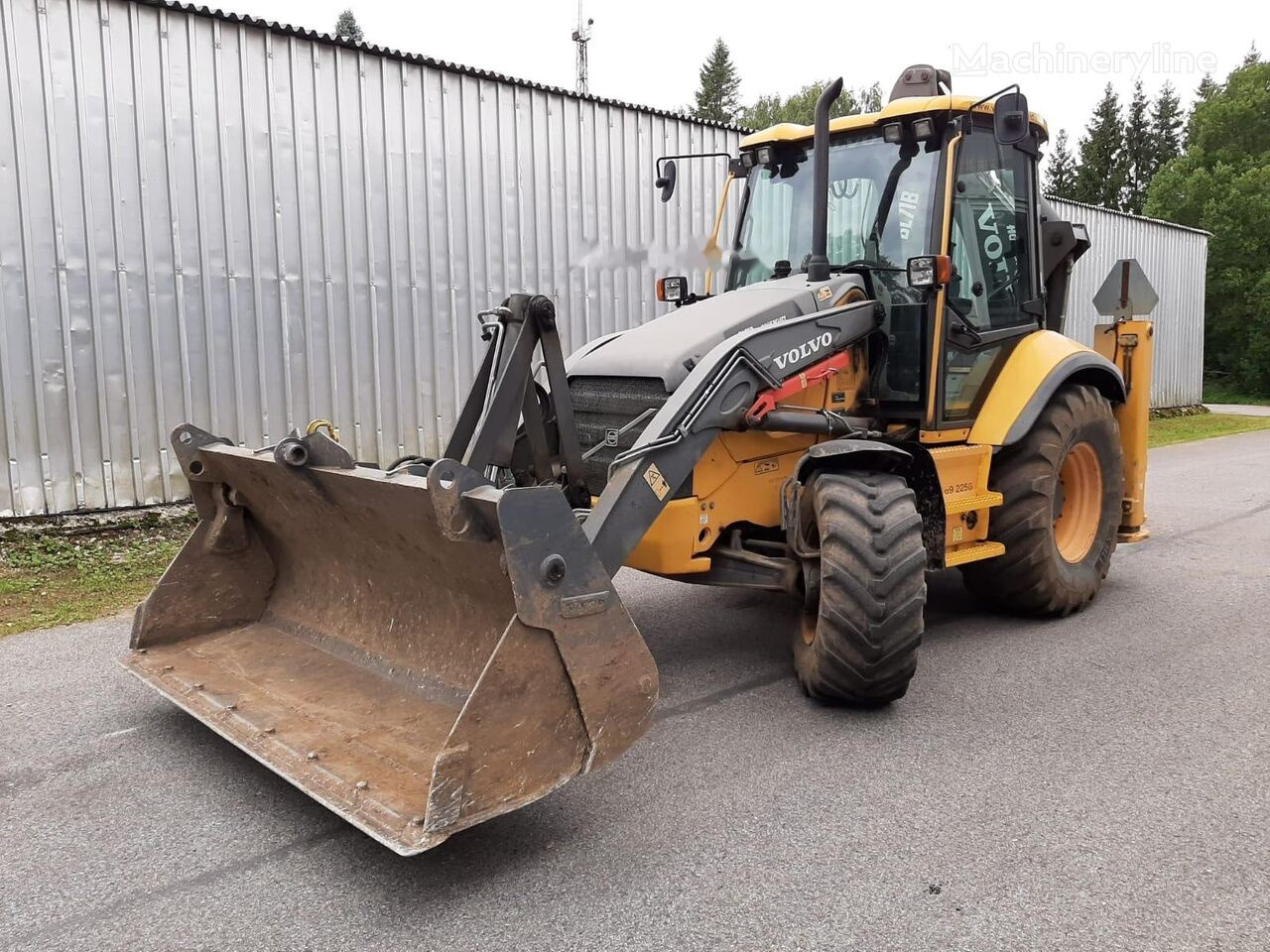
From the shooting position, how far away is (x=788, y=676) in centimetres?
466

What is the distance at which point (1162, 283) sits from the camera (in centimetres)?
2070

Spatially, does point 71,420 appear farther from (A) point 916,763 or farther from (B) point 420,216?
(A) point 916,763

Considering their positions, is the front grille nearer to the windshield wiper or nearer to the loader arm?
the loader arm

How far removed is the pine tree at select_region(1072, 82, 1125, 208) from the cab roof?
4834 cm

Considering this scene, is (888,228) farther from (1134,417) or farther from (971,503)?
(1134,417)

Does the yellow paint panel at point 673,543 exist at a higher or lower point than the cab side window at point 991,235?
lower

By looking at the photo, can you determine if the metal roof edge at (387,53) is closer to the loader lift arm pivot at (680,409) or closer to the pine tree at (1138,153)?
the loader lift arm pivot at (680,409)

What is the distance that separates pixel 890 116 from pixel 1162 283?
732 inches

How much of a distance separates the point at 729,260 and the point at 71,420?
526 centimetres

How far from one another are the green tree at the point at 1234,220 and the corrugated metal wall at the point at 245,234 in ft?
87.1

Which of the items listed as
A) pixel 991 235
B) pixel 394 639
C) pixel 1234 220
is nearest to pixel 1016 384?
pixel 991 235

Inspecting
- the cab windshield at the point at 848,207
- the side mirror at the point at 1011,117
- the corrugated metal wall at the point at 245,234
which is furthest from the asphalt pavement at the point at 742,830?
the corrugated metal wall at the point at 245,234

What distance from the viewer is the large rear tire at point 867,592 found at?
3.90 meters

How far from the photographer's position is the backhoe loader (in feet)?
9.95
